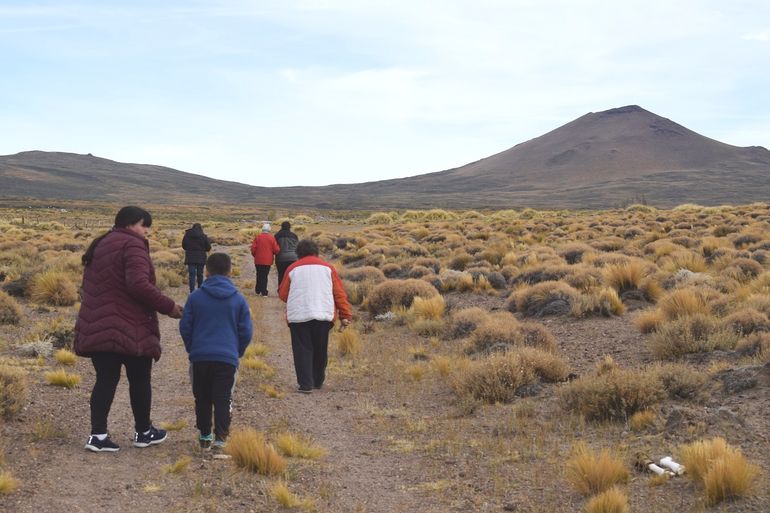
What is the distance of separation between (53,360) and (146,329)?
186 inches

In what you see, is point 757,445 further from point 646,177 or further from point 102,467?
point 646,177

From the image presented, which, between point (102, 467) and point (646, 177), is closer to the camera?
point (102, 467)

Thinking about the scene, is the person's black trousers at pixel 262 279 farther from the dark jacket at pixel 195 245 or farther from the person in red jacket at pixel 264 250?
the dark jacket at pixel 195 245

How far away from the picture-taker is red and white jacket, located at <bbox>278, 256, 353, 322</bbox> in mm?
8594

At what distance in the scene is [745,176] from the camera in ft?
548

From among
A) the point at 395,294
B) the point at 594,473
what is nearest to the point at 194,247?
the point at 395,294

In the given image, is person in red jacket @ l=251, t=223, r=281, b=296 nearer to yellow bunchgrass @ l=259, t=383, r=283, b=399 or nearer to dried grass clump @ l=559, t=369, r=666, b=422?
yellow bunchgrass @ l=259, t=383, r=283, b=399

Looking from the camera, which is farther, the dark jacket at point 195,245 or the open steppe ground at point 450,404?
the dark jacket at point 195,245

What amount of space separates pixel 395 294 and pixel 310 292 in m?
6.16

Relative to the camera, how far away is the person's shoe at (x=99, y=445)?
5.79 metres

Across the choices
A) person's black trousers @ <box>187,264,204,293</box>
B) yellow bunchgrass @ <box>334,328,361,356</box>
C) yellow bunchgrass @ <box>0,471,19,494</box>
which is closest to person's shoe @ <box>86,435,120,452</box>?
yellow bunchgrass @ <box>0,471,19,494</box>

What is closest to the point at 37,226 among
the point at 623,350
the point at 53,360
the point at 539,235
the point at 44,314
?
the point at 539,235

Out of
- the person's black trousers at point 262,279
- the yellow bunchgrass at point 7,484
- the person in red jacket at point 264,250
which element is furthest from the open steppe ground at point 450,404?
the person's black trousers at point 262,279

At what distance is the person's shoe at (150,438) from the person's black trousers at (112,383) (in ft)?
0.70
